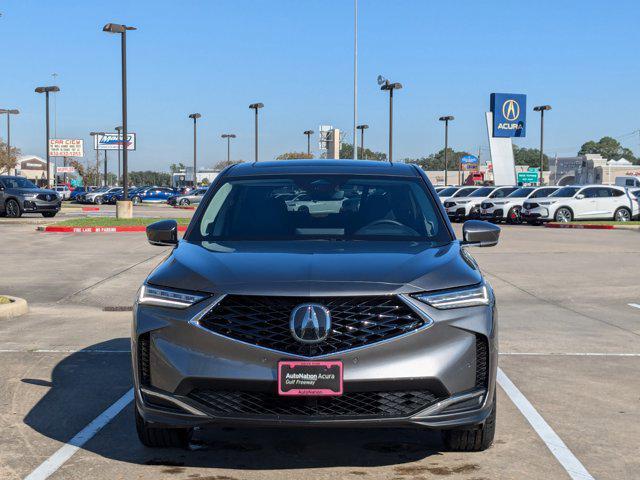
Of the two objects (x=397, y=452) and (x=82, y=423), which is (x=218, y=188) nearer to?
(x=82, y=423)

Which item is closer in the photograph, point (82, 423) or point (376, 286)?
point (376, 286)

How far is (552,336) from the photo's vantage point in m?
9.62

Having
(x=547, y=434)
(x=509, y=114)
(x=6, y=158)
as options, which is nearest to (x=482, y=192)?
(x=509, y=114)

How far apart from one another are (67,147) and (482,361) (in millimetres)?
113640

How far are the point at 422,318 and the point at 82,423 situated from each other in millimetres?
2670

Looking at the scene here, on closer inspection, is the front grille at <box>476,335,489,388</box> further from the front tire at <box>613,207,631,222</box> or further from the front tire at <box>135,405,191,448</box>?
the front tire at <box>613,207,631,222</box>

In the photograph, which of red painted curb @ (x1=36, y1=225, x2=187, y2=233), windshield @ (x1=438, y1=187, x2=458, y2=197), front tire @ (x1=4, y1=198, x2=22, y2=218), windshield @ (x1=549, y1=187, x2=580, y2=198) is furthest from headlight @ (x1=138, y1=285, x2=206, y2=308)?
windshield @ (x1=438, y1=187, x2=458, y2=197)

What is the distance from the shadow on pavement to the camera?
504cm

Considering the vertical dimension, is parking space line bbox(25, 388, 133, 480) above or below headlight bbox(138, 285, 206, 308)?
below

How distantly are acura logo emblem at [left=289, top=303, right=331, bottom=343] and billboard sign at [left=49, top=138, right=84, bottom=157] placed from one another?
11166 centimetres

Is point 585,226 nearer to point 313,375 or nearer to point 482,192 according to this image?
point 482,192

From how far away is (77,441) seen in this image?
18.0 ft

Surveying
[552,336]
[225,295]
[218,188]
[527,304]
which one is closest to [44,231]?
[527,304]

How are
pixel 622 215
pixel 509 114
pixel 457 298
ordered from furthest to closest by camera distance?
pixel 509 114
pixel 622 215
pixel 457 298
